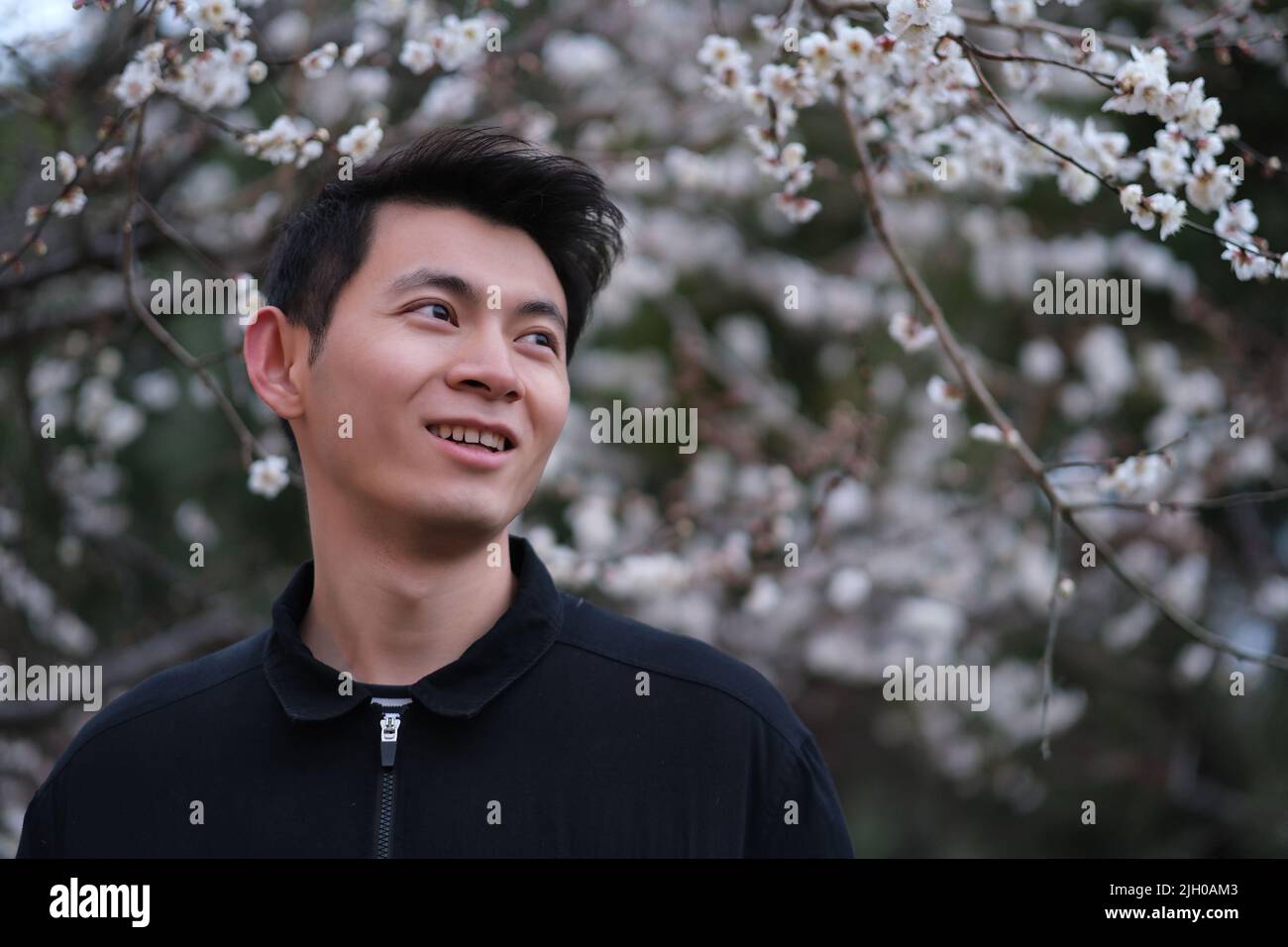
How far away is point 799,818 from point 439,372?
25.5 inches

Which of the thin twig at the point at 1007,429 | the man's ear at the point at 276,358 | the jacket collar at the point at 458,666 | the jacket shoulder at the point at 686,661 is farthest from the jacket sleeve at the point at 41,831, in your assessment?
the thin twig at the point at 1007,429

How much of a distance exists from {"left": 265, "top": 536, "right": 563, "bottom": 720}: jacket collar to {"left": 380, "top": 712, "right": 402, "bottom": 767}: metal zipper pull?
0.04 m

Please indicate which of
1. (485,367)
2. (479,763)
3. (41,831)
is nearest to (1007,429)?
(485,367)

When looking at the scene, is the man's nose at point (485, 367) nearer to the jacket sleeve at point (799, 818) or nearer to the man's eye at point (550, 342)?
the man's eye at point (550, 342)

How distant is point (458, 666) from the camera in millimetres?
1547

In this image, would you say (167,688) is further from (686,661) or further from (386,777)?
(686,661)

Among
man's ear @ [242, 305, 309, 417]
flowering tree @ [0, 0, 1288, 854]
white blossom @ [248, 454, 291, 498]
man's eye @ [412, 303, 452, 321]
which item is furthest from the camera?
white blossom @ [248, 454, 291, 498]

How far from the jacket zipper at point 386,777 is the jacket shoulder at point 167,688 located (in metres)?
0.23

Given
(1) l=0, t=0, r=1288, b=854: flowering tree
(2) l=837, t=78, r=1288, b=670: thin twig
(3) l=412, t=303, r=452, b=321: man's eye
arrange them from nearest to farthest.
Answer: (3) l=412, t=303, r=452, b=321: man's eye
(2) l=837, t=78, r=1288, b=670: thin twig
(1) l=0, t=0, r=1288, b=854: flowering tree

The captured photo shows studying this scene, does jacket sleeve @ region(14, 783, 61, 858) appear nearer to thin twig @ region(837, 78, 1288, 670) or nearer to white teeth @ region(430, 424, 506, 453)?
white teeth @ region(430, 424, 506, 453)

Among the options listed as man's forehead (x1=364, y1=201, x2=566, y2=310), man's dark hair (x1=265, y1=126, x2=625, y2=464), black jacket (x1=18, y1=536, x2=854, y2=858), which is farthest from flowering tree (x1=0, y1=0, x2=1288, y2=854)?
black jacket (x1=18, y1=536, x2=854, y2=858)

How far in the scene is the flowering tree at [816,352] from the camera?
88.7 inches

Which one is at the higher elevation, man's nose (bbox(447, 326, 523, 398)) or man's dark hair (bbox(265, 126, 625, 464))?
man's dark hair (bbox(265, 126, 625, 464))

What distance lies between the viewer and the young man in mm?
1493
